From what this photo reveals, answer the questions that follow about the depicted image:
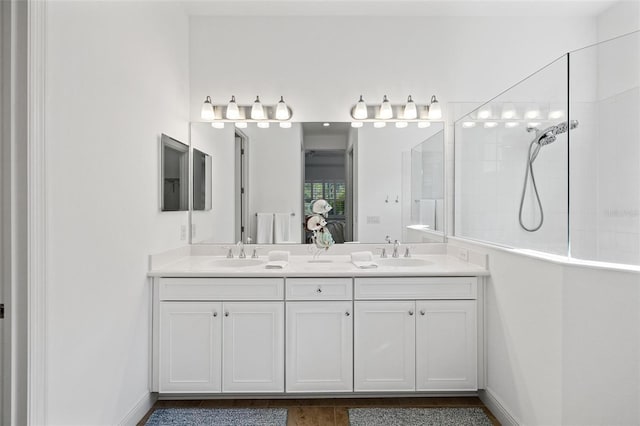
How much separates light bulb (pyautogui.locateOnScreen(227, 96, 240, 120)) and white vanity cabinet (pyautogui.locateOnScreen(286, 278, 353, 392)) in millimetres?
1385

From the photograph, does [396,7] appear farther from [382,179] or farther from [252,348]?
[252,348]

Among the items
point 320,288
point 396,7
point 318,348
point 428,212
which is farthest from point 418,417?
point 396,7

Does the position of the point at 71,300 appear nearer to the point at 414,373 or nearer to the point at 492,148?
the point at 414,373

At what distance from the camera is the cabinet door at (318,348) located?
2154 mm

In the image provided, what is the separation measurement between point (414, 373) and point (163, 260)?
171 centimetres

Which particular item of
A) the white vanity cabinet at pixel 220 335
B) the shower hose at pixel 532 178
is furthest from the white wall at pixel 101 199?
the shower hose at pixel 532 178

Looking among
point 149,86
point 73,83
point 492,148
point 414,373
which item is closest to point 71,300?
point 73,83

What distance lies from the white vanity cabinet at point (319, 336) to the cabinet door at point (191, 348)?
441 millimetres

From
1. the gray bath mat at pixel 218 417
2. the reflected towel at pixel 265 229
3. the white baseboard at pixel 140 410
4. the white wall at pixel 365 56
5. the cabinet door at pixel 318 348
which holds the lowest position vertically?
the gray bath mat at pixel 218 417

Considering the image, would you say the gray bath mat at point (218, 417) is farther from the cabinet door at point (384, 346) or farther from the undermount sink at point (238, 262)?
the undermount sink at point (238, 262)

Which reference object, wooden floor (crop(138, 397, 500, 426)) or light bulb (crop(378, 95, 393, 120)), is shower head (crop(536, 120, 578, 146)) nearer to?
light bulb (crop(378, 95, 393, 120))

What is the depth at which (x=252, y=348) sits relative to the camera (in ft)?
7.07

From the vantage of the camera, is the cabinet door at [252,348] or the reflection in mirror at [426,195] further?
the reflection in mirror at [426,195]

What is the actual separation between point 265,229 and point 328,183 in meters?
0.61
